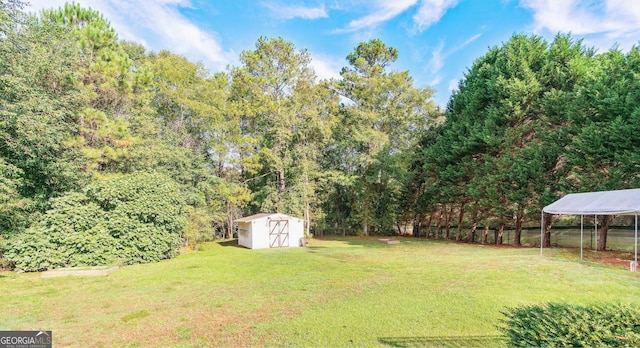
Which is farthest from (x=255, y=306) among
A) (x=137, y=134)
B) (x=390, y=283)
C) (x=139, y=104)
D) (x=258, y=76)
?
(x=258, y=76)

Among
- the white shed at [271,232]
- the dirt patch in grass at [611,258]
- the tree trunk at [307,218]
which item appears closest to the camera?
the dirt patch in grass at [611,258]

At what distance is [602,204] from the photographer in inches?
373

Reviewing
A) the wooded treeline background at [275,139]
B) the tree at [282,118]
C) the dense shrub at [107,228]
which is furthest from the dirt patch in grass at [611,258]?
the dense shrub at [107,228]

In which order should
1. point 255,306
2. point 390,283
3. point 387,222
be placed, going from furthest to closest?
point 387,222, point 390,283, point 255,306

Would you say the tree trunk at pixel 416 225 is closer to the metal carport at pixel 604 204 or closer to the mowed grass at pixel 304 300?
the metal carport at pixel 604 204

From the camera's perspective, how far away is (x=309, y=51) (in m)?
22.5

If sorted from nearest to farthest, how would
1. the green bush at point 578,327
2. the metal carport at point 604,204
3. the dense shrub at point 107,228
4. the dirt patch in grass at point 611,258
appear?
1. the green bush at point 578,327
2. the metal carport at point 604,204
3. the dirt patch in grass at point 611,258
4. the dense shrub at point 107,228

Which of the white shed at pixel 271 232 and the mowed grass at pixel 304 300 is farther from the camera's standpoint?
the white shed at pixel 271 232

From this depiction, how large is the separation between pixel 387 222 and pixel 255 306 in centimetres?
1883

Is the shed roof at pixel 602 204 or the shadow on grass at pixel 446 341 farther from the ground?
the shed roof at pixel 602 204

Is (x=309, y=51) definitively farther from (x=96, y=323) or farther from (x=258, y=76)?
(x=96, y=323)

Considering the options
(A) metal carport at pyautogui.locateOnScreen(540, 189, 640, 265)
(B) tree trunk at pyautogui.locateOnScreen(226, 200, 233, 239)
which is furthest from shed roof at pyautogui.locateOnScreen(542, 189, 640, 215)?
(B) tree trunk at pyautogui.locateOnScreen(226, 200, 233, 239)

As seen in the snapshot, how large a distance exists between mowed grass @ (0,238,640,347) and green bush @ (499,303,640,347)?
1412mm

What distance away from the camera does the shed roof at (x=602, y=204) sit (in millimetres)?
8625
